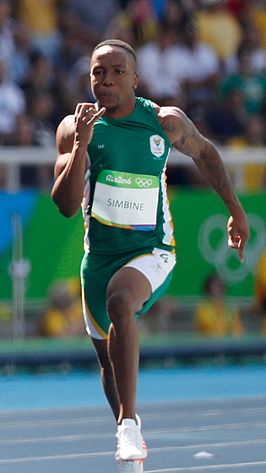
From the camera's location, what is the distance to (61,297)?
13492mm

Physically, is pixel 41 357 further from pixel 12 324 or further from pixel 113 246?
pixel 113 246

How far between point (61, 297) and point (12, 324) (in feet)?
1.92

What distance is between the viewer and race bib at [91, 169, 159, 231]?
717 cm

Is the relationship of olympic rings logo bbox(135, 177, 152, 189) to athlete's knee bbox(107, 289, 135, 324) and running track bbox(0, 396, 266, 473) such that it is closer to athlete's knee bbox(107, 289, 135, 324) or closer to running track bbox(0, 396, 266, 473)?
athlete's knee bbox(107, 289, 135, 324)

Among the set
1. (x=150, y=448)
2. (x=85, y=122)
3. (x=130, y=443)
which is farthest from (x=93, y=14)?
(x=130, y=443)

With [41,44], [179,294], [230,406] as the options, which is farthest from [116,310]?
[41,44]

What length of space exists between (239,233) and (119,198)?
81cm

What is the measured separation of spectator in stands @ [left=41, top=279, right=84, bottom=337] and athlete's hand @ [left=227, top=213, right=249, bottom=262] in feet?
19.5

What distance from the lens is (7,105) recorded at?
14641 millimetres

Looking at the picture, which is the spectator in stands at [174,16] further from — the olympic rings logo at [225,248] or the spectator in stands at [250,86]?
the olympic rings logo at [225,248]

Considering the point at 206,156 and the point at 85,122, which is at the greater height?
the point at 206,156

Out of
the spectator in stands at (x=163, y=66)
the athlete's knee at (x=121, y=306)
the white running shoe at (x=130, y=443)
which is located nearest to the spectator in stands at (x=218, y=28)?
the spectator in stands at (x=163, y=66)

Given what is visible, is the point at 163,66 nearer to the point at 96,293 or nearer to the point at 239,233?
the point at 239,233

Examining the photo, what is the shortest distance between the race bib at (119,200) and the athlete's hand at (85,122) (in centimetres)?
49
